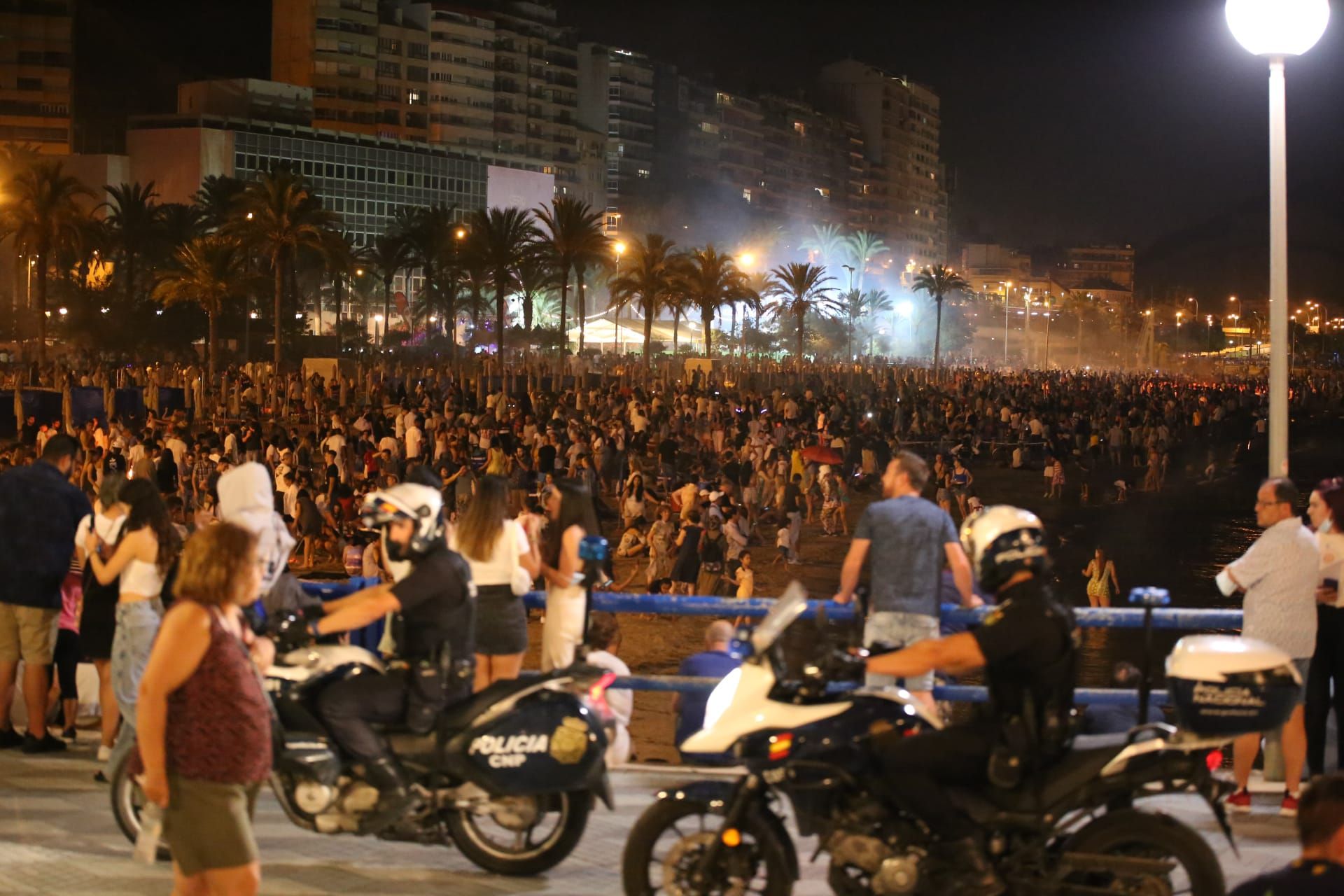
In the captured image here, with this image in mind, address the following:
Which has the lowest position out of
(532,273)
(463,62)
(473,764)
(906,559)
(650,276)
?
Result: (473,764)

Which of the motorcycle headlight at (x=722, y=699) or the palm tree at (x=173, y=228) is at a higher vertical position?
the palm tree at (x=173, y=228)

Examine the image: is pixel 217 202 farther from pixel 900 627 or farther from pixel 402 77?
pixel 900 627

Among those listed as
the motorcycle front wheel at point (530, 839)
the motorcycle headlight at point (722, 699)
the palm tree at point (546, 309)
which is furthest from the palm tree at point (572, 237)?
the motorcycle headlight at point (722, 699)

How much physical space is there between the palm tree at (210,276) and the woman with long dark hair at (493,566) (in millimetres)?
46614

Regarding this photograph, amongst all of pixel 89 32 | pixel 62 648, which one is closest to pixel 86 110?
pixel 89 32

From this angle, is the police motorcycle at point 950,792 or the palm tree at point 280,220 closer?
the police motorcycle at point 950,792

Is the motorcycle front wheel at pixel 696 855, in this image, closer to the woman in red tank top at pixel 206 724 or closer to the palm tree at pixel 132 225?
the woman in red tank top at pixel 206 724

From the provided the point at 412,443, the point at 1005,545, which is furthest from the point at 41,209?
the point at 1005,545

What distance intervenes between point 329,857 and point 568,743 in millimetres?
1181

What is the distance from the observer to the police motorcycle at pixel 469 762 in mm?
5441

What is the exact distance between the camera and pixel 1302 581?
618cm

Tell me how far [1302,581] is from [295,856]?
4223mm

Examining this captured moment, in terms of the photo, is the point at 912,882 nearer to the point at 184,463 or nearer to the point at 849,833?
the point at 849,833

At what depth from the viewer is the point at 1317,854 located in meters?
3.33
